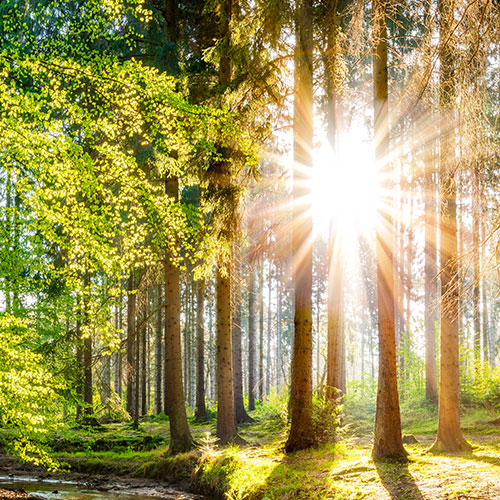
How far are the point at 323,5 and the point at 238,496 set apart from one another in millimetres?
9983

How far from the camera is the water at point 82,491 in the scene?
9689 mm

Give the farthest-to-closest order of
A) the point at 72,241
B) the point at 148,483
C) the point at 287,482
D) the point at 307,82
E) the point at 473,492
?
1. the point at 148,483
2. the point at 307,82
3. the point at 287,482
4. the point at 72,241
5. the point at 473,492

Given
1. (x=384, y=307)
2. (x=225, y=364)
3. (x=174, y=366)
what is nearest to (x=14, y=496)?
(x=174, y=366)

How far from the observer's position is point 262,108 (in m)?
10.8

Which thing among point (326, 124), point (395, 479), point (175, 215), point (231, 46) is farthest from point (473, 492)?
point (326, 124)

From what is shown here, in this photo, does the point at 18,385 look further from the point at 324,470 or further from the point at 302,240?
the point at 302,240

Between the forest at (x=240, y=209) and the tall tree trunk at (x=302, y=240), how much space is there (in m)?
0.04

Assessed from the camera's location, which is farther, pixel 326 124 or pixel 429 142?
pixel 326 124

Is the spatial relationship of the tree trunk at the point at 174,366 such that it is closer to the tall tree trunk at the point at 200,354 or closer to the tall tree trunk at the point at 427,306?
the tall tree trunk at the point at 200,354

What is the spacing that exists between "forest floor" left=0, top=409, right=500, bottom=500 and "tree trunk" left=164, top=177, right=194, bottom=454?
581 millimetres

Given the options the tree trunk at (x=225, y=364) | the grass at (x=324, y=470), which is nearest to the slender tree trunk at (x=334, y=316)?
the grass at (x=324, y=470)

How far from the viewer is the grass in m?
6.66

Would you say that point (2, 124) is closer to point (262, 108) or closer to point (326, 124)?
point (262, 108)

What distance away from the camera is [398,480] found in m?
7.07
